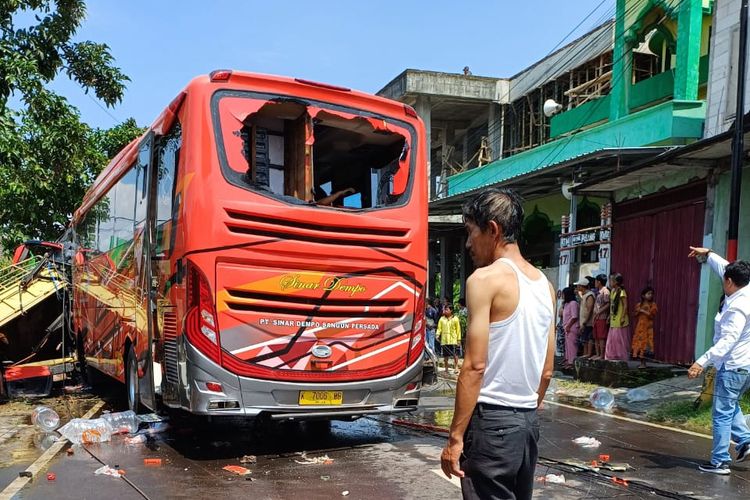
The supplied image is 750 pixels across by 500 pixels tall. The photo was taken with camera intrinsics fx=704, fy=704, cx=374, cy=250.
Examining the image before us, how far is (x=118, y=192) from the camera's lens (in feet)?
31.9

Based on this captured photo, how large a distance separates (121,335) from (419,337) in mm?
4088

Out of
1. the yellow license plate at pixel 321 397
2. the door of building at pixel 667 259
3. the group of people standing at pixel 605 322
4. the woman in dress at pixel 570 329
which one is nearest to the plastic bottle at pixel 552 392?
the group of people standing at pixel 605 322

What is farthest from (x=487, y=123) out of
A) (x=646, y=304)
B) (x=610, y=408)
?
(x=610, y=408)

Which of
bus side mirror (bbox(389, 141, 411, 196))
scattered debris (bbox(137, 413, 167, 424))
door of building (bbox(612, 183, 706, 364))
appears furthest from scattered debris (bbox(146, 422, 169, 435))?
door of building (bbox(612, 183, 706, 364))

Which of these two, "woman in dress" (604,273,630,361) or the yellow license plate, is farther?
"woman in dress" (604,273,630,361)

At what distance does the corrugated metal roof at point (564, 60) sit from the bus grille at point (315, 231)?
13.2m

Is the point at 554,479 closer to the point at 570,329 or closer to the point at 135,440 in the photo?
the point at 135,440

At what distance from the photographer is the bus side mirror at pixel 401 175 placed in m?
7.34

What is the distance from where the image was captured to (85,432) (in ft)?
24.2

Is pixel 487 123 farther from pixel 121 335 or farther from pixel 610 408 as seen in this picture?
pixel 121 335

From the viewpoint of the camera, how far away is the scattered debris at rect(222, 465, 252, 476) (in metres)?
6.02

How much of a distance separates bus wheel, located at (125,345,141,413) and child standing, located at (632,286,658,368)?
9.15 m

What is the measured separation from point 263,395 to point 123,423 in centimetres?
257

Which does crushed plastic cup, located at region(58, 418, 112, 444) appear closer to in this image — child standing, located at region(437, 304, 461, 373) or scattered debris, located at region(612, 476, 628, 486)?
scattered debris, located at region(612, 476, 628, 486)
